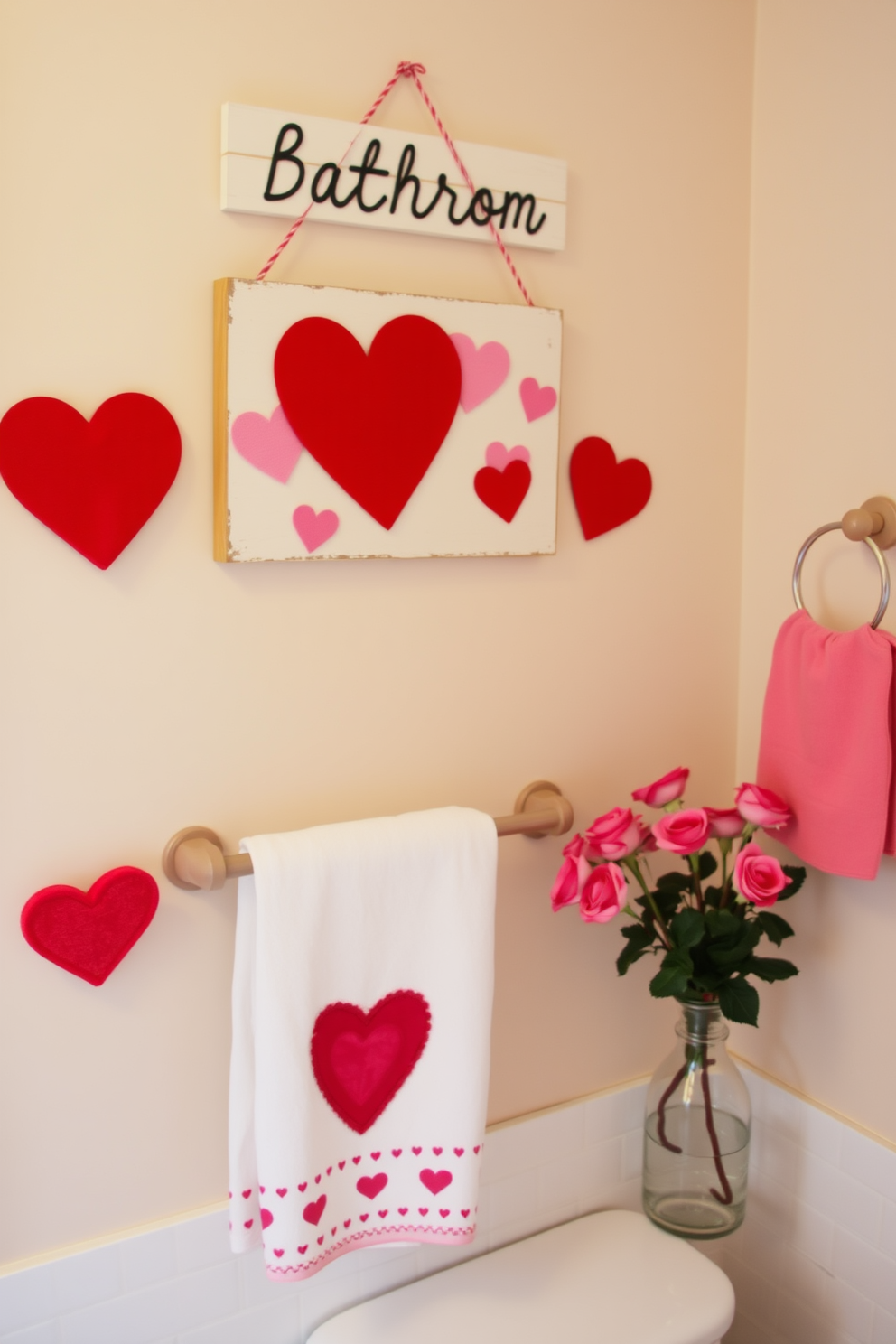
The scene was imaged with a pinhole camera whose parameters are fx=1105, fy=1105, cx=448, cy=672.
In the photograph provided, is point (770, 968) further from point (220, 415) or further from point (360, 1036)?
point (220, 415)

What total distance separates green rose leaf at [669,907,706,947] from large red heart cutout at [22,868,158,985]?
550 mm

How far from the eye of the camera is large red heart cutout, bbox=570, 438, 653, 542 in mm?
1226

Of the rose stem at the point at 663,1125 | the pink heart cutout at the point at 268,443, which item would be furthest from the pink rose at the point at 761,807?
the pink heart cutout at the point at 268,443

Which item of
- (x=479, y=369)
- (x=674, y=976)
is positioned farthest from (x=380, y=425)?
(x=674, y=976)

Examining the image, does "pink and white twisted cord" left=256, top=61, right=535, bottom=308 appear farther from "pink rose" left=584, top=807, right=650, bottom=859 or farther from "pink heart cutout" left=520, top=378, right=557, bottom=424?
"pink rose" left=584, top=807, right=650, bottom=859

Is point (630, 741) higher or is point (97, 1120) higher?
point (630, 741)

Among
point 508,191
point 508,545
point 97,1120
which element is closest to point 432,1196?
point 97,1120

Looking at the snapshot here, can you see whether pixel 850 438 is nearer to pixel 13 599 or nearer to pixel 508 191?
pixel 508 191

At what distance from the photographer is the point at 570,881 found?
3.76ft

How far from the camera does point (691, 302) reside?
1.29 metres

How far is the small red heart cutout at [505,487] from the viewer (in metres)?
1.13

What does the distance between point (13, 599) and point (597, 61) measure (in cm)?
83

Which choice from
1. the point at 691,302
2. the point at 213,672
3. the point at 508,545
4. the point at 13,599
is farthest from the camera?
the point at 691,302

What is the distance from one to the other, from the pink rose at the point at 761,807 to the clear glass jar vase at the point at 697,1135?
0.24m
